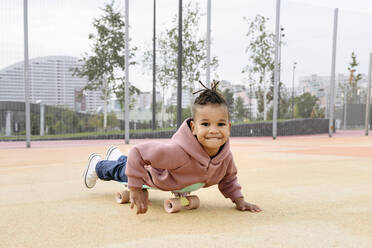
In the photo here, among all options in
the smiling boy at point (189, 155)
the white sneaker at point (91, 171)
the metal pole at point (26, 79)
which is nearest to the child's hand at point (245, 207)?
Answer: the smiling boy at point (189, 155)

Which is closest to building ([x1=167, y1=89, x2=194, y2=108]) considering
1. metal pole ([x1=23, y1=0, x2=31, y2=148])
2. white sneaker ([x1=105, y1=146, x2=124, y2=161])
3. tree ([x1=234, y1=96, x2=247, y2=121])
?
tree ([x1=234, y1=96, x2=247, y2=121])

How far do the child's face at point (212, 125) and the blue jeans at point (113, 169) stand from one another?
0.83 m

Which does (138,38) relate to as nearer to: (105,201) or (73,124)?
(73,124)

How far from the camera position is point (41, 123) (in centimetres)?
896

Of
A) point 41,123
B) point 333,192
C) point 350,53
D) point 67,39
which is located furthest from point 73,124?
point 350,53

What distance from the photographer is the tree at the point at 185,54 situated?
1070cm

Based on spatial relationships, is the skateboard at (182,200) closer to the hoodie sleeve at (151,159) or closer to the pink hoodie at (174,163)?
the pink hoodie at (174,163)

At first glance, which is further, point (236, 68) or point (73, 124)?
point (236, 68)

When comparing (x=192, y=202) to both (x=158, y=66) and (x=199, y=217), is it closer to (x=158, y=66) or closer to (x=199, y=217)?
(x=199, y=217)

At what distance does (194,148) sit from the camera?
90.8 inches

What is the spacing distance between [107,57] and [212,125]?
7957 millimetres

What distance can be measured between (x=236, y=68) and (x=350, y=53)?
198 inches

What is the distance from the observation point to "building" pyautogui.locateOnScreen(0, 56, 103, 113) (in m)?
8.75

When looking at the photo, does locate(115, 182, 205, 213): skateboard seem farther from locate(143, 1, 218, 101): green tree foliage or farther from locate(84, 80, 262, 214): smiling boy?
locate(143, 1, 218, 101): green tree foliage
